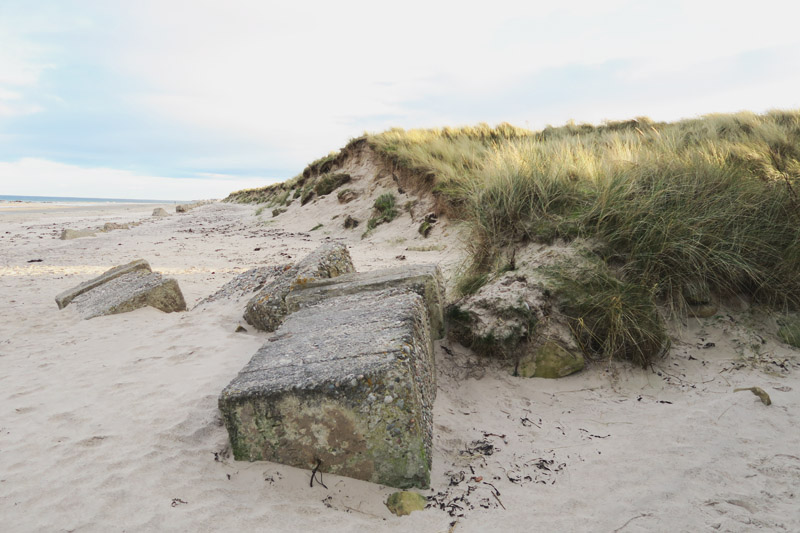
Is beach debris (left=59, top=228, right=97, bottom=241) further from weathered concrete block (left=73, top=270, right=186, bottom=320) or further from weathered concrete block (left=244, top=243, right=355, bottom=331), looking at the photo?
weathered concrete block (left=244, top=243, right=355, bottom=331)

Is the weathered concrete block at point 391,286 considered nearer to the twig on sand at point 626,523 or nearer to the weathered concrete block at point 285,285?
the weathered concrete block at point 285,285

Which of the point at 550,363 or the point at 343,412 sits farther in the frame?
the point at 550,363

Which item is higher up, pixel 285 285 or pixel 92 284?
pixel 285 285

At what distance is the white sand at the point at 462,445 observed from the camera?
74.2 inches

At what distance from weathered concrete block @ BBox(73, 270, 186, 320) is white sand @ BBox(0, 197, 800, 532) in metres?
0.80

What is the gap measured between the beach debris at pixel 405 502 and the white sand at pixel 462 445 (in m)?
0.04

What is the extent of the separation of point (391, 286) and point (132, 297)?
11.0 ft

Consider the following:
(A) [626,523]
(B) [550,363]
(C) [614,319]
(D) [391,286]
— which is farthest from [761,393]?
(D) [391,286]

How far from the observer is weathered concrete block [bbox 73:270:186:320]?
4921 mm

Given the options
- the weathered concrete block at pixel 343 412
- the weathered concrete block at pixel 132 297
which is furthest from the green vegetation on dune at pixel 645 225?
the weathered concrete block at pixel 132 297

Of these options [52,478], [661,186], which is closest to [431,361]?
[52,478]

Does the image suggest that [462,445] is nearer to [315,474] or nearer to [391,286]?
[315,474]

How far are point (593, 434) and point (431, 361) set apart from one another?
1.06m

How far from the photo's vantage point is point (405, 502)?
6.46 ft
